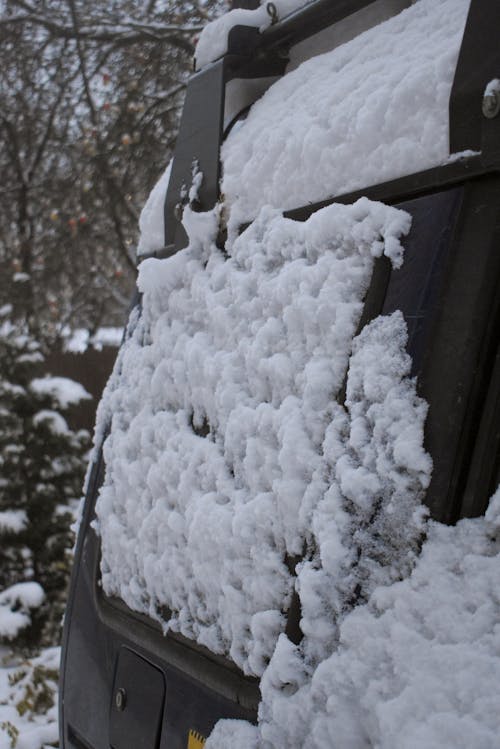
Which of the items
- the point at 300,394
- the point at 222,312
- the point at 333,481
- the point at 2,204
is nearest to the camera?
the point at 333,481

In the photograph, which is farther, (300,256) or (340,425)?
(300,256)

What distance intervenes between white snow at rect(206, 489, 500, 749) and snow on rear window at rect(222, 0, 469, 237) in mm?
536

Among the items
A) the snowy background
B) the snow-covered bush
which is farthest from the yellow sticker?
the snow-covered bush

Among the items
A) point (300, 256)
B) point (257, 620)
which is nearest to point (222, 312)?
point (300, 256)

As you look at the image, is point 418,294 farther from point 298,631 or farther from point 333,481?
point 298,631

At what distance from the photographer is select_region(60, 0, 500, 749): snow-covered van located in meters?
1.03

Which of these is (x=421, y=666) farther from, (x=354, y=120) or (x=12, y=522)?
(x=12, y=522)

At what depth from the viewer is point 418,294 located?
1.15 meters

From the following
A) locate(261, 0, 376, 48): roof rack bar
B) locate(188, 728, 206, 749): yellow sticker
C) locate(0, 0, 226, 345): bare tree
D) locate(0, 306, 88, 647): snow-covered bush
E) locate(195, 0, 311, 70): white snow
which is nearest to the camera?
locate(188, 728, 206, 749): yellow sticker

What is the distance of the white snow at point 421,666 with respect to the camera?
90 cm

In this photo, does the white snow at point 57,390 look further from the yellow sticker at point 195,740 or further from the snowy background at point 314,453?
the yellow sticker at point 195,740

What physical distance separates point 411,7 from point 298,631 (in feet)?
3.31

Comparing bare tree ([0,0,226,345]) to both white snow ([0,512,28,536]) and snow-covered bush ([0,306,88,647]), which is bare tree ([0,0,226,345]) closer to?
snow-covered bush ([0,306,88,647])

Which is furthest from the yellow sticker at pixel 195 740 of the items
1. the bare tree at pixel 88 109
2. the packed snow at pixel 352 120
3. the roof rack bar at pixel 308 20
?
the bare tree at pixel 88 109
